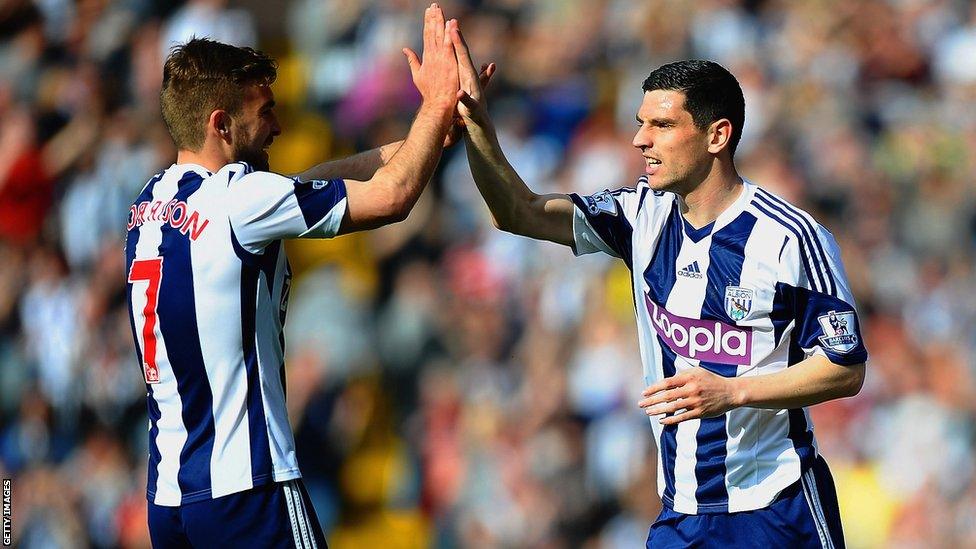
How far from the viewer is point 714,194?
490 centimetres

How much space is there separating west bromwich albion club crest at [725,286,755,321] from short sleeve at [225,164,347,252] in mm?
1423

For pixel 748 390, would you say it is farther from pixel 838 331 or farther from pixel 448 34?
pixel 448 34

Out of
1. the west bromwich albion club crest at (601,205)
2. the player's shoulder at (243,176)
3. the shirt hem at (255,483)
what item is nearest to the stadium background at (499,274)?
the west bromwich albion club crest at (601,205)

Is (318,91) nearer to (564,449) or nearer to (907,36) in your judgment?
(564,449)

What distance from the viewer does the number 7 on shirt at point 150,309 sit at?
4.38 m

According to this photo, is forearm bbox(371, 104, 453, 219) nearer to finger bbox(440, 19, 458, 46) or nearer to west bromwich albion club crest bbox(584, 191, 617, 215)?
finger bbox(440, 19, 458, 46)

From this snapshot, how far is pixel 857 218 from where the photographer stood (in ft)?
30.3

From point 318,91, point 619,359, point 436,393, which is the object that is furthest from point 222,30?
point 619,359

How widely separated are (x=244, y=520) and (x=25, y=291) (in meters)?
8.00

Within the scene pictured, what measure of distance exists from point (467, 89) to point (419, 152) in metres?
0.55

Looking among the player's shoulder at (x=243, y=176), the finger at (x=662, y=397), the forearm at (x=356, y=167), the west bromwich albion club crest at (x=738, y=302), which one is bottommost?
the finger at (x=662, y=397)

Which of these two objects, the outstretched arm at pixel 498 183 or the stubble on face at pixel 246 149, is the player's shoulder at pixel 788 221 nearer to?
the outstretched arm at pixel 498 183

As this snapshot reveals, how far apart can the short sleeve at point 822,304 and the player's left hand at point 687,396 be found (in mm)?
512

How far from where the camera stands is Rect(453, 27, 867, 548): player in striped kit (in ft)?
15.4
